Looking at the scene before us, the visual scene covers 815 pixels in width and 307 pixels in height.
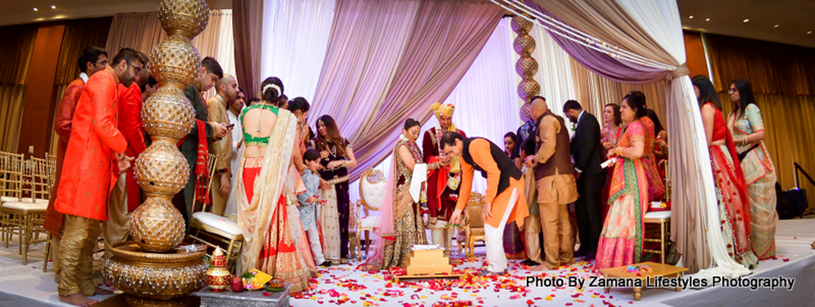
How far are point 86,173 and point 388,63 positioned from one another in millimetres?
3586

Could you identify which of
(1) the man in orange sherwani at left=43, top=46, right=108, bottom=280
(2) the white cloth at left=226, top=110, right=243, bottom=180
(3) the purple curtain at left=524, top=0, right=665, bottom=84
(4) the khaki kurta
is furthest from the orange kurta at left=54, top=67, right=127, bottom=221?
(3) the purple curtain at left=524, top=0, right=665, bottom=84

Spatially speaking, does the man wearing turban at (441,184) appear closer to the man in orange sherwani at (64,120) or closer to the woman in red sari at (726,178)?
the woman in red sari at (726,178)

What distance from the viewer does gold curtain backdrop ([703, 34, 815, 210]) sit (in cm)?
930

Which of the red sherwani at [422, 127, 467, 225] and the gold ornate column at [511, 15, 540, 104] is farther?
the gold ornate column at [511, 15, 540, 104]

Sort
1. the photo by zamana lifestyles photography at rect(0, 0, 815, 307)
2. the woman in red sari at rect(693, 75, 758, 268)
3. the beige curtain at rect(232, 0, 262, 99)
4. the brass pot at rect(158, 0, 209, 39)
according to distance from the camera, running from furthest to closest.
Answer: the beige curtain at rect(232, 0, 262, 99), the woman in red sari at rect(693, 75, 758, 268), the photo by zamana lifestyles photography at rect(0, 0, 815, 307), the brass pot at rect(158, 0, 209, 39)

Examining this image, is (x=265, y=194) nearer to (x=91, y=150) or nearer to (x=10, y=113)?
(x=91, y=150)

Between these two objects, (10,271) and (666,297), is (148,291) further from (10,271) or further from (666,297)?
(666,297)

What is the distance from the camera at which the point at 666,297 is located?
9.75 feet

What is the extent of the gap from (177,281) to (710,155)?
3707 millimetres

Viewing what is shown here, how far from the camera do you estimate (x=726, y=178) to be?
3688mm

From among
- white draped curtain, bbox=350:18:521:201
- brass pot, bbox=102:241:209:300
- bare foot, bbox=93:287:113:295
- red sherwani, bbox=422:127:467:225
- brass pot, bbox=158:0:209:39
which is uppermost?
white draped curtain, bbox=350:18:521:201

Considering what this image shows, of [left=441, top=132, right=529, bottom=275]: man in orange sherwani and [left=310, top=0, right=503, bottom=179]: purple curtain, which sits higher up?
[left=310, top=0, right=503, bottom=179]: purple curtain

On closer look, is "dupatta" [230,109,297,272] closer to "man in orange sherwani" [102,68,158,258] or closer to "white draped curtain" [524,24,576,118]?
"man in orange sherwani" [102,68,158,258]

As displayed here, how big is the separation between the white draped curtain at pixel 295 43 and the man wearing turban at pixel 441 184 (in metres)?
1.78
